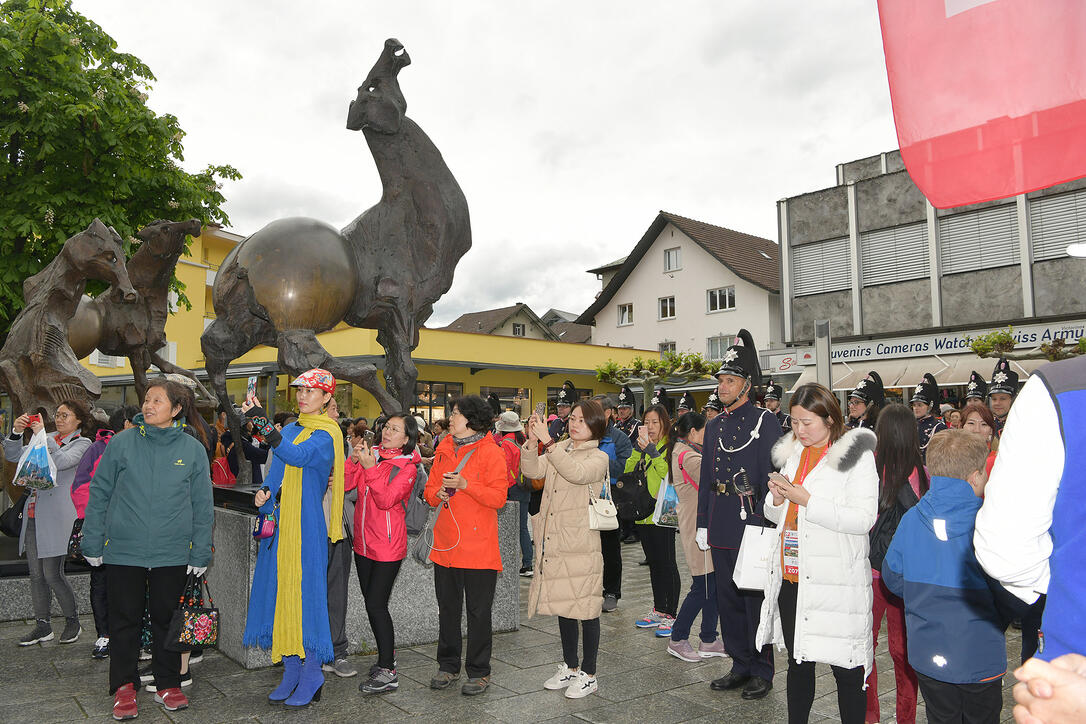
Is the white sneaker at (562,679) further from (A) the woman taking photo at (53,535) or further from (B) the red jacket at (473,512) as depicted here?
(A) the woman taking photo at (53,535)

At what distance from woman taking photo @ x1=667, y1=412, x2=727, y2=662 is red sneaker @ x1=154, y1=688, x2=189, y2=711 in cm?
322

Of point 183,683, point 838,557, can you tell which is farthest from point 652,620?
point 183,683

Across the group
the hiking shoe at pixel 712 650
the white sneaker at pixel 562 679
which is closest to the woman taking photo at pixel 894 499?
the hiking shoe at pixel 712 650

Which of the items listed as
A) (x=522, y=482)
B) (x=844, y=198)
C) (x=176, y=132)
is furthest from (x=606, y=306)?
(x=522, y=482)

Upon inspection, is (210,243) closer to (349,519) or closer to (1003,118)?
(349,519)

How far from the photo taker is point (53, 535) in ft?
18.7

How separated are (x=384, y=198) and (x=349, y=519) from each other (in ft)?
10.7

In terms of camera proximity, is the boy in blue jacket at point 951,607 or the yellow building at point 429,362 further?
the yellow building at point 429,362

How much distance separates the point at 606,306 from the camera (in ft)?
141

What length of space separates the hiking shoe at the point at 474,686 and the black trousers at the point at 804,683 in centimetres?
187

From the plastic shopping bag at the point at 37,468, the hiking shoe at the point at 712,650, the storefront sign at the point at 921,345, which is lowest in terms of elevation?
the hiking shoe at the point at 712,650

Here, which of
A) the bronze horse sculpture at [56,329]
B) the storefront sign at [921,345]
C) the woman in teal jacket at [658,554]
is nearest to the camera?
the woman in teal jacket at [658,554]

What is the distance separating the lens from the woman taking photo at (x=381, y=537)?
15.7 feet

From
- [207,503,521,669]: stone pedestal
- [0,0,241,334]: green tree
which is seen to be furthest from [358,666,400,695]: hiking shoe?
[0,0,241,334]: green tree
